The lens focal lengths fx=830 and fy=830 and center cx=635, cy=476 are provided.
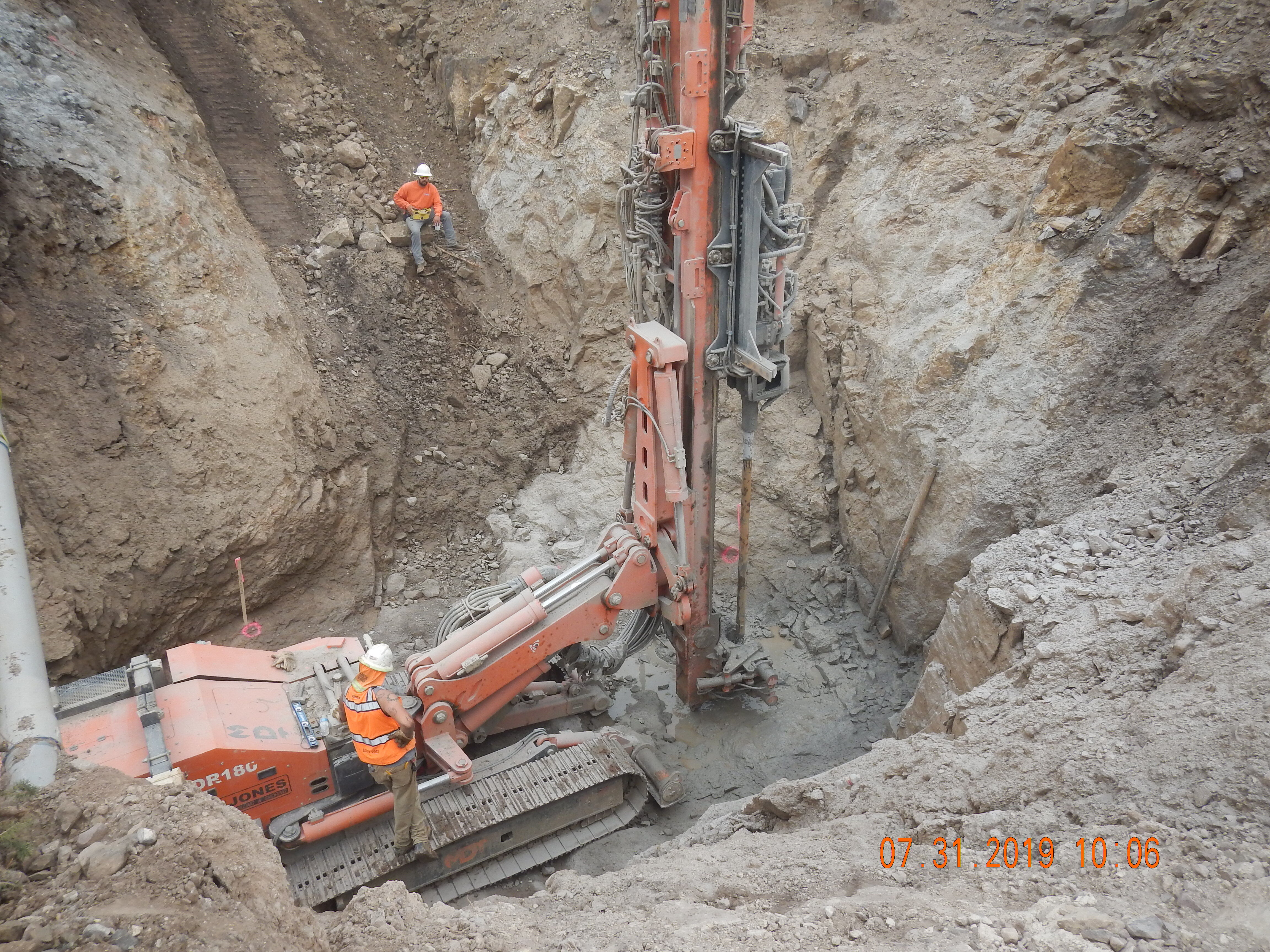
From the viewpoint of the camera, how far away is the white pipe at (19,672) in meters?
2.91

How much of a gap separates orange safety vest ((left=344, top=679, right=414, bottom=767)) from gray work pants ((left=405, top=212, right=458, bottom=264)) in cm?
554

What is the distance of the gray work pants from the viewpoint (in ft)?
29.2

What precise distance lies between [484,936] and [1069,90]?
279 inches

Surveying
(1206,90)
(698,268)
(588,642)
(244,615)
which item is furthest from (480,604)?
(1206,90)

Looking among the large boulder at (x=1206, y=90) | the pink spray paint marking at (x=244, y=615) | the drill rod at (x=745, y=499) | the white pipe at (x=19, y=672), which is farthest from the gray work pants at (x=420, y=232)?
the large boulder at (x=1206, y=90)

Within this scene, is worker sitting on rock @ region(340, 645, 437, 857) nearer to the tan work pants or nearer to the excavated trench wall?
the tan work pants

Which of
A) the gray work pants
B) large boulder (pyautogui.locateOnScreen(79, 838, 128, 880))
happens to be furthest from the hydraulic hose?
the gray work pants

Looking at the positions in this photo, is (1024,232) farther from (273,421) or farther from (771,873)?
(273,421)

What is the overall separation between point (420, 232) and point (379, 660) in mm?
5611

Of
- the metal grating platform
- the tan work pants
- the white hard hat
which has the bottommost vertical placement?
the tan work pants

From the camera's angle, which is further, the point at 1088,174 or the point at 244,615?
the point at 244,615

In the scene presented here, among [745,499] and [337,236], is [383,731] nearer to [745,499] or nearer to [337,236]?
[745,499]

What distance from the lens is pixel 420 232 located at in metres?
8.92

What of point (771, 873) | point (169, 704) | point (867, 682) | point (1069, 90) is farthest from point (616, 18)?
point (771, 873)
